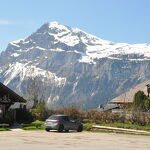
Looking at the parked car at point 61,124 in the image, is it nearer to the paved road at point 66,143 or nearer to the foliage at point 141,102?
the paved road at point 66,143

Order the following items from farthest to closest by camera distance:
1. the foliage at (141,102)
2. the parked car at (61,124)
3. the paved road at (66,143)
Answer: the foliage at (141,102) < the parked car at (61,124) < the paved road at (66,143)

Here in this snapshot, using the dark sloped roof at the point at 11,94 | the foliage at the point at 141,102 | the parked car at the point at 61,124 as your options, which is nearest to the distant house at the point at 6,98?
the dark sloped roof at the point at 11,94

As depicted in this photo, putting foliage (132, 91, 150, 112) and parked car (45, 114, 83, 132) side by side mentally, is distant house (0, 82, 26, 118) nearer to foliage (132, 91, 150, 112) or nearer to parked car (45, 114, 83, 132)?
parked car (45, 114, 83, 132)

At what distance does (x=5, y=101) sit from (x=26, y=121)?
4.62m

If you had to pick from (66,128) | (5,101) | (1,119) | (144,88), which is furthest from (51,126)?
(144,88)

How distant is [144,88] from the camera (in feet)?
279

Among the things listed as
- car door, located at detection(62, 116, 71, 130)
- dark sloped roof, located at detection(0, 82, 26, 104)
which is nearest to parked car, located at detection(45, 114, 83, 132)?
car door, located at detection(62, 116, 71, 130)

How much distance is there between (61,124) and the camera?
42.4 m

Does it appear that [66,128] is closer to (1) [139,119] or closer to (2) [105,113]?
(1) [139,119]

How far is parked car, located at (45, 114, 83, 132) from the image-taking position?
138ft

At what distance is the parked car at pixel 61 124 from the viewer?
42.1 metres

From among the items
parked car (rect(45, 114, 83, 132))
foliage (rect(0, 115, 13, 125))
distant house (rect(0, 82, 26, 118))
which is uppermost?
distant house (rect(0, 82, 26, 118))

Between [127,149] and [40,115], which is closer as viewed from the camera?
[127,149]

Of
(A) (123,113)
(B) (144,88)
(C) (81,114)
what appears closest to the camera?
(A) (123,113)
